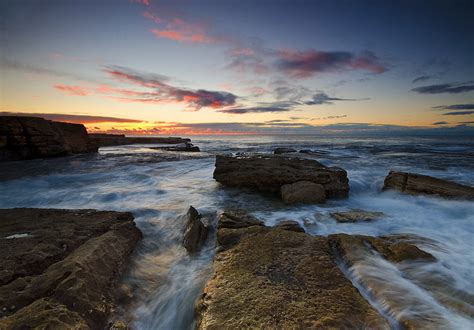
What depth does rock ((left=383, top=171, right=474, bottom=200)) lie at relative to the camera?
22.8 ft

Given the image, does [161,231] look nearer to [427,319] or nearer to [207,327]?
[207,327]

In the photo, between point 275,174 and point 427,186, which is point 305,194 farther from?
point 427,186

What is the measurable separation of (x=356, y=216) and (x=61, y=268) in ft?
17.8

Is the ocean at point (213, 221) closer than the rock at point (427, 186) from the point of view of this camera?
Yes

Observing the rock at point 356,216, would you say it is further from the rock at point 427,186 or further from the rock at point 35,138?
the rock at point 35,138

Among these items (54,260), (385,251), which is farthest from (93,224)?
(385,251)

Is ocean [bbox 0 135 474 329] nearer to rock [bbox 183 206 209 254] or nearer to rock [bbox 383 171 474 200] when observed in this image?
rock [bbox 183 206 209 254]

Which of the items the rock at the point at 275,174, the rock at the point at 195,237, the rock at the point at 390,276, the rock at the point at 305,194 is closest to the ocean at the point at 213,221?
A: the rock at the point at 390,276

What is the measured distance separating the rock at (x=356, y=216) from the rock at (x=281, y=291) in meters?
2.06

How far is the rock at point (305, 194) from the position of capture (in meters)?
6.95

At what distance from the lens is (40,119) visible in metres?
18.2

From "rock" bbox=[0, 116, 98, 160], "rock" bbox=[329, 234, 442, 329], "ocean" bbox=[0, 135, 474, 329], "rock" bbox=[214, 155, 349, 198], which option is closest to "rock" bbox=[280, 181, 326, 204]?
"ocean" bbox=[0, 135, 474, 329]

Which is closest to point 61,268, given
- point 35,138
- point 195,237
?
point 195,237

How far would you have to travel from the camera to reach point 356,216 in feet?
18.7
